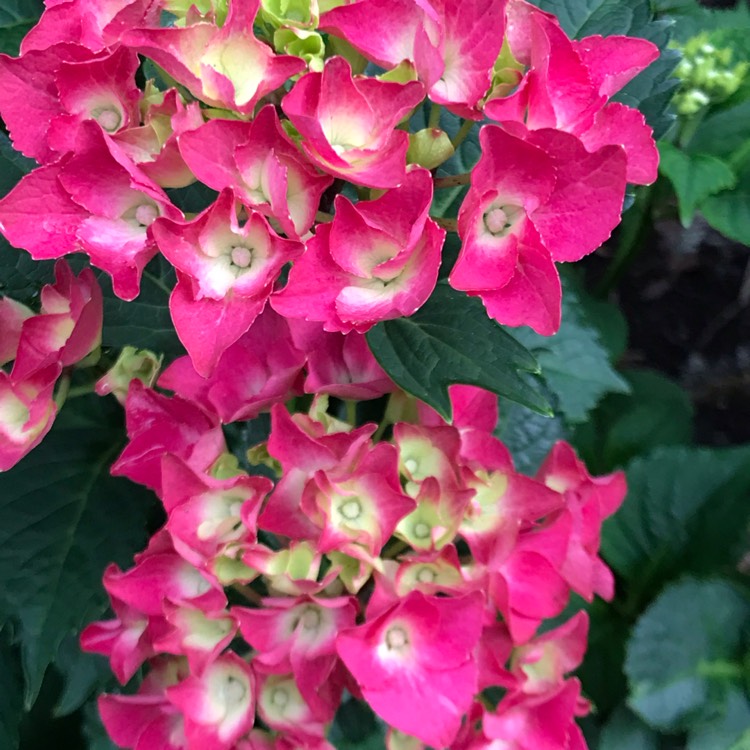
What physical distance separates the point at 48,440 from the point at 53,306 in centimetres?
21

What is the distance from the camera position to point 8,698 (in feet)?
2.30

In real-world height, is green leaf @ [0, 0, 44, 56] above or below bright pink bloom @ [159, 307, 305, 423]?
above

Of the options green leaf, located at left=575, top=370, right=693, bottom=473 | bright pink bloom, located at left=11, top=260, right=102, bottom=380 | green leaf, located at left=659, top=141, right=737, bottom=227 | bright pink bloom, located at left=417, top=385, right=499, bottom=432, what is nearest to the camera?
bright pink bloom, located at left=11, top=260, right=102, bottom=380

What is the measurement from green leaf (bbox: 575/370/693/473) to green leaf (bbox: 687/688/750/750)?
385 mm

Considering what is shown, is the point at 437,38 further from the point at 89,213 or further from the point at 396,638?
the point at 396,638

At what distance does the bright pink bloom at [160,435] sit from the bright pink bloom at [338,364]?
0.07m

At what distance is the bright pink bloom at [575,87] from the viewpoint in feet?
1.36

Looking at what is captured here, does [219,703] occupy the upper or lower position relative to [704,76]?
lower

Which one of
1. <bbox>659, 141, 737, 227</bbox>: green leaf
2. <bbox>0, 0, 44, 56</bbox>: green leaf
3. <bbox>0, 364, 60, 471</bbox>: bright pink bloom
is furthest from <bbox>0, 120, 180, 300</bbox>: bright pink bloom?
<bbox>659, 141, 737, 227</bbox>: green leaf

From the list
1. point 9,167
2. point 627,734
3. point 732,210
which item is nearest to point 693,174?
point 732,210

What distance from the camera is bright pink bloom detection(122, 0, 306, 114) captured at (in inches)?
15.8

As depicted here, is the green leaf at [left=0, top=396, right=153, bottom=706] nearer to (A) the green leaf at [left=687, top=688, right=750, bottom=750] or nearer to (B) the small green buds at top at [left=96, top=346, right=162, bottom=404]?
(B) the small green buds at top at [left=96, top=346, right=162, bottom=404]

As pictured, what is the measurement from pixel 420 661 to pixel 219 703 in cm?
14

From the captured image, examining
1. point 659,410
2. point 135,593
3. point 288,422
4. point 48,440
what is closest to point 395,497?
point 288,422
